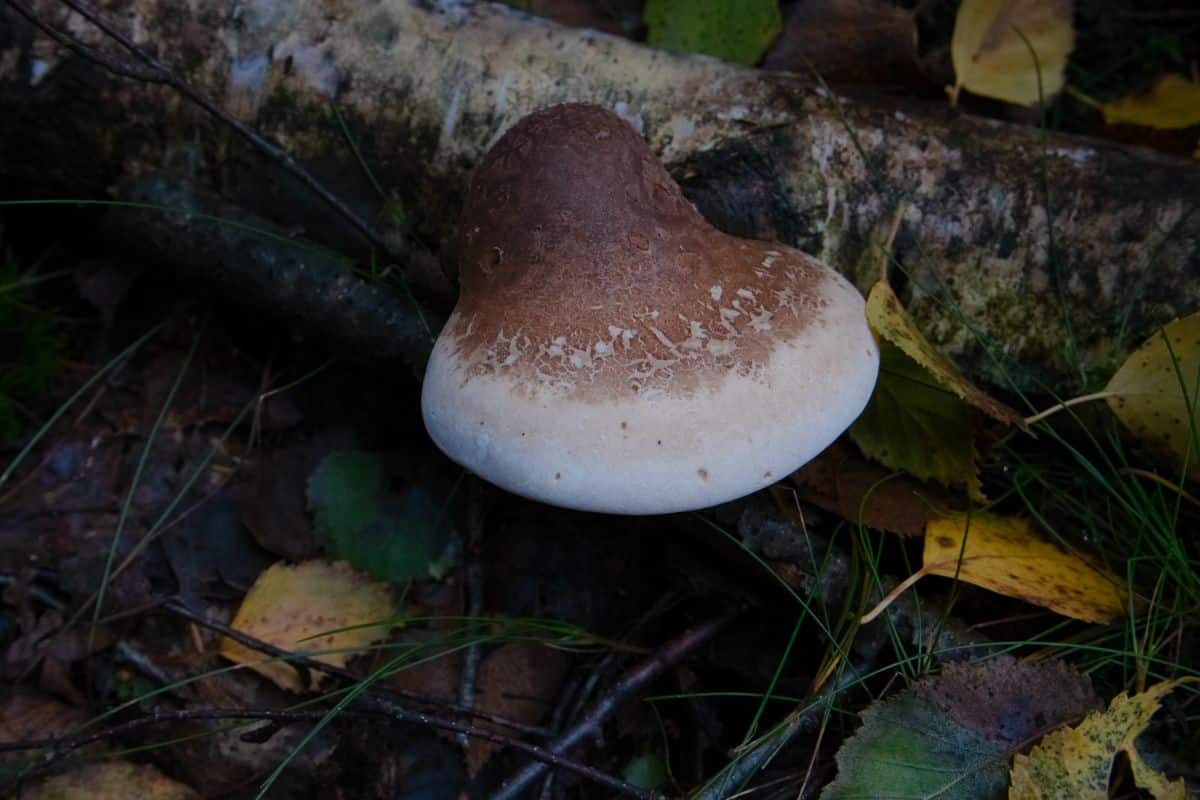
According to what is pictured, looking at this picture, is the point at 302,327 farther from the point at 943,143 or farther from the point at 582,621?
the point at 943,143

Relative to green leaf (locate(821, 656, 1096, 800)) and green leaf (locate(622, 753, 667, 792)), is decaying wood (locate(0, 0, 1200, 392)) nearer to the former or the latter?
green leaf (locate(821, 656, 1096, 800))

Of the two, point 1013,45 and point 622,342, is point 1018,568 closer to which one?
point 622,342

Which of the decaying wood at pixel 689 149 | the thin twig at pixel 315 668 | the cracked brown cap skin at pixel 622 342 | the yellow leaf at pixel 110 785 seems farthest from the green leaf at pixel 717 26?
the yellow leaf at pixel 110 785

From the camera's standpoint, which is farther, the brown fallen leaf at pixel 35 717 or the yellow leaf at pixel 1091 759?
the brown fallen leaf at pixel 35 717

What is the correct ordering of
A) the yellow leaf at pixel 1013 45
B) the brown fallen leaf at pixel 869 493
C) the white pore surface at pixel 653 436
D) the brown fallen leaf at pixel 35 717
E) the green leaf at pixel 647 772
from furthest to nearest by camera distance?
1. the yellow leaf at pixel 1013 45
2. the brown fallen leaf at pixel 35 717
3. the green leaf at pixel 647 772
4. the brown fallen leaf at pixel 869 493
5. the white pore surface at pixel 653 436

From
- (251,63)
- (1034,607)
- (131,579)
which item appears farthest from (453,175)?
(1034,607)

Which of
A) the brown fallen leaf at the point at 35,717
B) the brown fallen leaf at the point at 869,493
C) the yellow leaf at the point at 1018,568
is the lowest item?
the brown fallen leaf at the point at 35,717

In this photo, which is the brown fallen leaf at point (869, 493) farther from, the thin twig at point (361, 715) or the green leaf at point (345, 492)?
the green leaf at point (345, 492)

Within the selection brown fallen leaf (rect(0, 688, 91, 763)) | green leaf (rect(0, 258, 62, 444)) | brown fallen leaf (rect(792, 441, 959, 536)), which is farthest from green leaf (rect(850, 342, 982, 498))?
green leaf (rect(0, 258, 62, 444))
